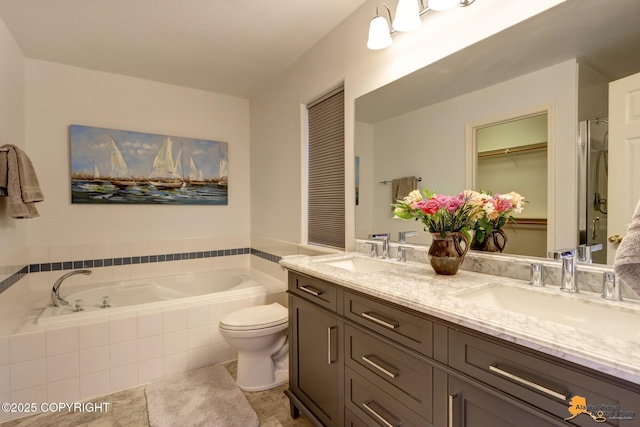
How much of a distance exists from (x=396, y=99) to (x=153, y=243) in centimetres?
268

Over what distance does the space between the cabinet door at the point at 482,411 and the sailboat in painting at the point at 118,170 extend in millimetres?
3184

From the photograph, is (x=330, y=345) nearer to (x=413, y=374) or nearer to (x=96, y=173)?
(x=413, y=374)

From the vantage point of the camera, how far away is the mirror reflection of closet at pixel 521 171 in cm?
125

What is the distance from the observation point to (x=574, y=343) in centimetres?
67

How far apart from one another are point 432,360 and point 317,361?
29.3 inches

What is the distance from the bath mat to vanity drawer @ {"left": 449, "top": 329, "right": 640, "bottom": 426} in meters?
1.41

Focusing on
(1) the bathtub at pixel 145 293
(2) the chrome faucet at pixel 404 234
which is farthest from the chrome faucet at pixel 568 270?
(1) the bathtub at pixel 145 293

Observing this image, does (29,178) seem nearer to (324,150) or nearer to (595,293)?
(324,150)

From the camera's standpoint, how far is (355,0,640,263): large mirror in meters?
1.07

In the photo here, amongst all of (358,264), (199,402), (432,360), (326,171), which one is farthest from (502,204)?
(199,402)

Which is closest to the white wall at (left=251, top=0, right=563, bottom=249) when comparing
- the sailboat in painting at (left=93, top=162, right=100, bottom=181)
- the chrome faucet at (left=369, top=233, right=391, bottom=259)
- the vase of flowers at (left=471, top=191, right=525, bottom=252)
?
the chrome faucet at (left=369, top=233, right=391, bottom=259)

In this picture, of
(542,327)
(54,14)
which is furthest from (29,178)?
(542,327)

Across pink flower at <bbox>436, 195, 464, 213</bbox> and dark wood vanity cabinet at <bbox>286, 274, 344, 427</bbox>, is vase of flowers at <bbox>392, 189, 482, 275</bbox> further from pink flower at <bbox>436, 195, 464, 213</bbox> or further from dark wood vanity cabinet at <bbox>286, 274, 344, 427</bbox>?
dark wood vanity cabinet at <bbox>286, 274, 344, 427</bbox>

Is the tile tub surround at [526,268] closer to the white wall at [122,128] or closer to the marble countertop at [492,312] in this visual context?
the marble countertop at [492,312]
